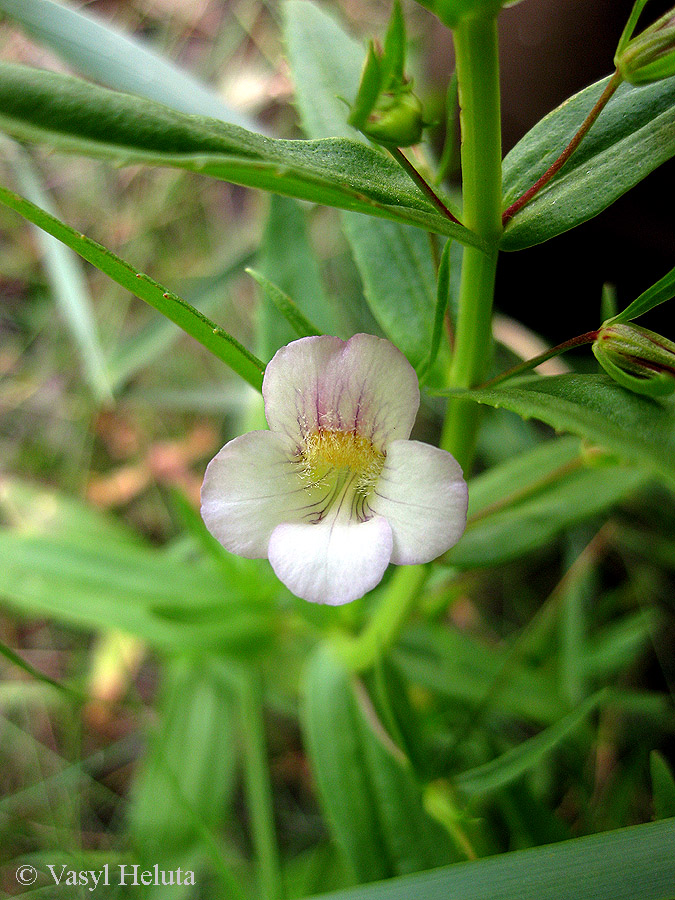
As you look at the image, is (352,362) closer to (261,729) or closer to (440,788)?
(440,788)

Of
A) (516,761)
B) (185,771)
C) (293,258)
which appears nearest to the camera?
(516,761)

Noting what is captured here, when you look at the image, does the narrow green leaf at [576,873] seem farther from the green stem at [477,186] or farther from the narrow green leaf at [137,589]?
the narrow green leaf at [137,589]

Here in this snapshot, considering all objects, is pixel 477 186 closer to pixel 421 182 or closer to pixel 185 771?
pixel 421 182

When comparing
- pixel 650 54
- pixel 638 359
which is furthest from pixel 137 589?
pixel 650 54

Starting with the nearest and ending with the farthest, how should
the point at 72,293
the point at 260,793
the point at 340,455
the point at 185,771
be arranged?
1. the point at 340,455
2. the point at 260,793
3. the point at 185,771
4. the point at 72,293

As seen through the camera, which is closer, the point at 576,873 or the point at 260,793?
the point at 576,873
